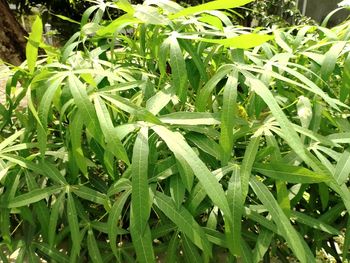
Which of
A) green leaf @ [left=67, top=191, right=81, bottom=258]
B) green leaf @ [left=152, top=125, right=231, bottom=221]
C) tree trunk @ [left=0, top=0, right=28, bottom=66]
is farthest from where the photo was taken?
tree trunk @ [left=0, top=0, right=28, bottom=66]

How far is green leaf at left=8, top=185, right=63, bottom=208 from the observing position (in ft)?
2.18

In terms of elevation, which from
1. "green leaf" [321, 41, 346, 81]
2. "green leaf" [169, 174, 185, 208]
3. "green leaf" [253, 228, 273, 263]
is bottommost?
"green leaf" [253, 228, 273, 263]

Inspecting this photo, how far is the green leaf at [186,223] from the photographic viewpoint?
579mm

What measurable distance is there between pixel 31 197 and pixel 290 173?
0.42 metres

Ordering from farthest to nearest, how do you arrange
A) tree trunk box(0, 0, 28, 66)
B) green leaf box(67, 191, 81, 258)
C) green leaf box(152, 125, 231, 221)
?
1. tree trunk box(0, 0, 28, 66)
2. green leaf box(67, 191, 81, 258)
3. green leaf box(152, 125, 231, 221)

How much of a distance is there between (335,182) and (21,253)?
0.55m

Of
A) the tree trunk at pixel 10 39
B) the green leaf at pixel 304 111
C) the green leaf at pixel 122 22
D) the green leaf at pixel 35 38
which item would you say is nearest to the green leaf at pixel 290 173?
the green leaf at pixel 304 111

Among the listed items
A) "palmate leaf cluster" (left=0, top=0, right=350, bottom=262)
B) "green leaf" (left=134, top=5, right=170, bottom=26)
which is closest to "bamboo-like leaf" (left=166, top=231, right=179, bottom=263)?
"palmate leaf cluster" (left=0, top=0, right=350, bottom=262)

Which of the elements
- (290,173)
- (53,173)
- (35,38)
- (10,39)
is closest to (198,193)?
(290,173)

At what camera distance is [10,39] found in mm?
1524

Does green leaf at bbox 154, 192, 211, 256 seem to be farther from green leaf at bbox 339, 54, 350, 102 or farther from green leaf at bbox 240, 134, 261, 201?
green leaf at bbox 339, 54, 350, 102

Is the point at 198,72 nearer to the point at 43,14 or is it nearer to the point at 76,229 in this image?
the point at 76,229

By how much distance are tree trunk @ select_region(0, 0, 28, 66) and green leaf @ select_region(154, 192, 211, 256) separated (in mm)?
1154

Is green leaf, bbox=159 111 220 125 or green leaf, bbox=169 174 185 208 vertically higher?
green leaf, bbox=159 111 220 125
